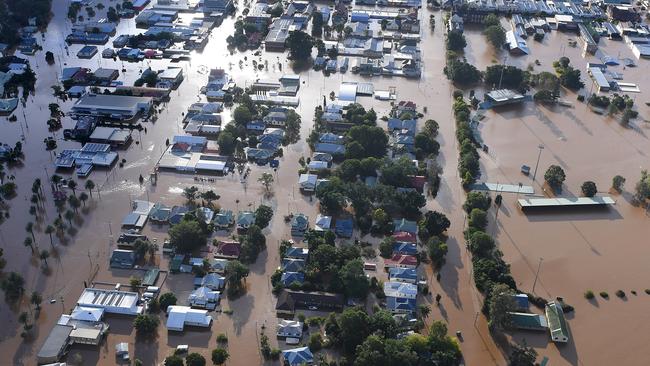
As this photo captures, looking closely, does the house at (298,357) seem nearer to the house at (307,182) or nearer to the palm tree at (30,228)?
the house at (307,182)

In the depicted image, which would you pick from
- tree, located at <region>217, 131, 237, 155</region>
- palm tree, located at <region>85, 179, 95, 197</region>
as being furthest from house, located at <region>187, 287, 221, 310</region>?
tree, located at <region>217, 131, 237, 155</region>

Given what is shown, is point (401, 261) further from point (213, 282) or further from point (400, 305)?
point (213, 282)

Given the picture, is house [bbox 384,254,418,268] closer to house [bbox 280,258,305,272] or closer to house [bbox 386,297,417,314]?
house [bbox 386,297,417,314]

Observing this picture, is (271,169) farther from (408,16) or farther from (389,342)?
Answer: (408,16)

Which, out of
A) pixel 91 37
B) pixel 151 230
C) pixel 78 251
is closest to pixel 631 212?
pixel 151 230

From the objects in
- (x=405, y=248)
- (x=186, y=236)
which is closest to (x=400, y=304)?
(x=405, y=248)

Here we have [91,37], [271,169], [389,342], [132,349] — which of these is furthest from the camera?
[91,37]
